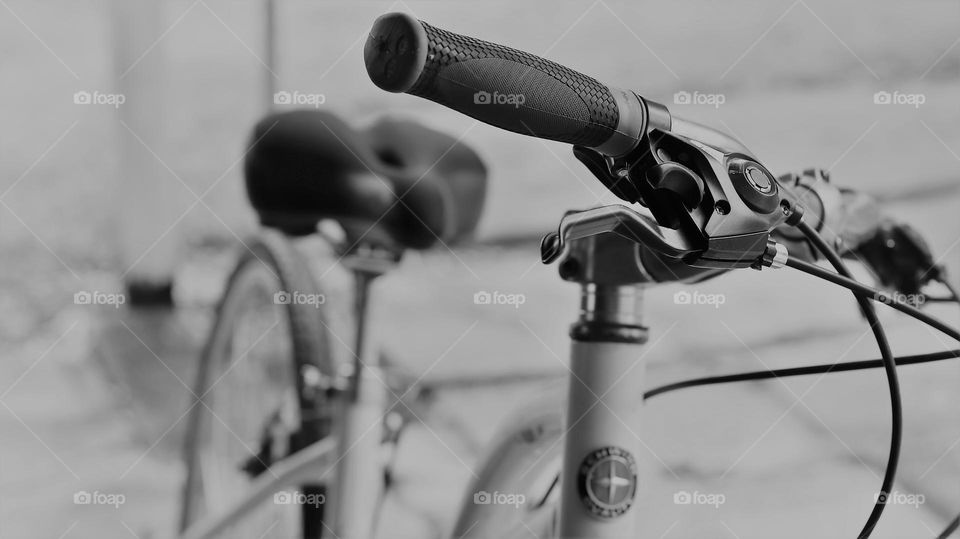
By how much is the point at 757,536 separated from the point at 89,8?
95.3 inches

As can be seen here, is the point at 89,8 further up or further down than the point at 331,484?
further up

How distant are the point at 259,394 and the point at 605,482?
4.46 feet

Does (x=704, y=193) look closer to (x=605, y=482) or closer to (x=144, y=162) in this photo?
(x=605, y=482)

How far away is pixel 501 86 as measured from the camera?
264 millimetres

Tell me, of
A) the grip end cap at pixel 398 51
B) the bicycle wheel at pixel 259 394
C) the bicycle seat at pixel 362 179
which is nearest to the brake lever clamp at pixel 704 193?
the grip end cap at pixel 398 51

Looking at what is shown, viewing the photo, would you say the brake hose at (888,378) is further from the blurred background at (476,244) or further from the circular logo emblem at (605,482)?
the blurred background at (476,244)

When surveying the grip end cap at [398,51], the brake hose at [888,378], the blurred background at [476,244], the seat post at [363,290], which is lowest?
the brake hose at [888,378]

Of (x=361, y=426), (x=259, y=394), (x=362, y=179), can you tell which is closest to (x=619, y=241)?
(x=362, y=179)

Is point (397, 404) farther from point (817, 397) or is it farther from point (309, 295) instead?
point (817, 397)

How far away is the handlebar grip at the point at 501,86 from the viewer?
24 centimetres

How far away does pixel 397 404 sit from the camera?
2.81 ft

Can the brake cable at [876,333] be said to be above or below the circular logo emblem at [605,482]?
above

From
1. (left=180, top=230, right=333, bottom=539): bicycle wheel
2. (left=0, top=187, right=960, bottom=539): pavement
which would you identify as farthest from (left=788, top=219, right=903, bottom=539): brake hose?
(left=0, top=187, right=960, bottom=539): pavement

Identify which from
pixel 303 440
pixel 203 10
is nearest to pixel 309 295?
pixel 303 440
